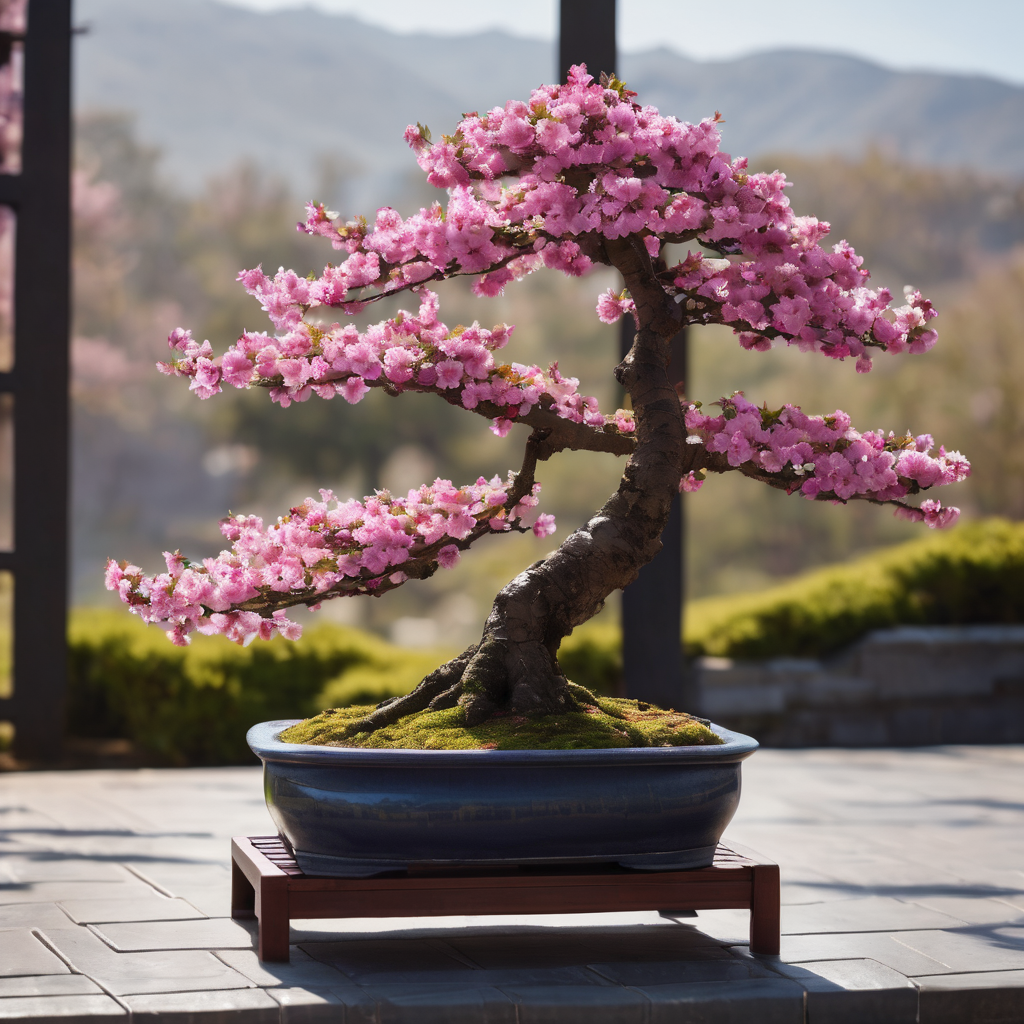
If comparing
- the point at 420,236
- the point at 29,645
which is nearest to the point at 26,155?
the point at 29,645

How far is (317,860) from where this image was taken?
8.46ft

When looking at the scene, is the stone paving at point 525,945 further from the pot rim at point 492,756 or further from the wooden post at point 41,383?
the wooden post at point 41,383

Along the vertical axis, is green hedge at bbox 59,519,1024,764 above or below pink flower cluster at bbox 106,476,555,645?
below

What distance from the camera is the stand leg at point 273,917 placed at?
252cm

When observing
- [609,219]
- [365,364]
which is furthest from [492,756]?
[609,219]

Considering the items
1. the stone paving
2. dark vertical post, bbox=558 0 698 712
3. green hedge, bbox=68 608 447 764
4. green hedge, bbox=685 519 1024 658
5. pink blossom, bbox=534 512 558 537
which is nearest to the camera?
the stone paving

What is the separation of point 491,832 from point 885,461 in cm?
115

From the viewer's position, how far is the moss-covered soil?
8.38ft

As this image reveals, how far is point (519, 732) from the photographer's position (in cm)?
260

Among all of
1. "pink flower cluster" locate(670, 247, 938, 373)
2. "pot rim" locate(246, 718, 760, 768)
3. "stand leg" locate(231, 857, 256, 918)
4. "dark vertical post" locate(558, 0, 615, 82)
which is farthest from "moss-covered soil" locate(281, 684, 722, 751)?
"dark vertical post" locate(558, 0, 615, 82)

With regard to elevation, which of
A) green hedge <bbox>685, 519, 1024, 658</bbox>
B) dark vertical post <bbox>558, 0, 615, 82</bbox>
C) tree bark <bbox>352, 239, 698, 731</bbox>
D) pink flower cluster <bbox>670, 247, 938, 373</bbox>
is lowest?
green hedge <bbox>685, 519, 1024, 658</bbox>

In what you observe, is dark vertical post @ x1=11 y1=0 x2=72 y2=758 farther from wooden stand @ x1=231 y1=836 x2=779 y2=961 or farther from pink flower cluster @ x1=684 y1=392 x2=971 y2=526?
pink flower cluster @ x1=684 y1=392 x2=971 y2=526

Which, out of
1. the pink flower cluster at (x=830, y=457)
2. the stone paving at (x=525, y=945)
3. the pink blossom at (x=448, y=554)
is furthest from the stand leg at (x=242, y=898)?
the pink flower cluster at (x=830, y=457)

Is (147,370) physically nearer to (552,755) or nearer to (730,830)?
(730,830)
